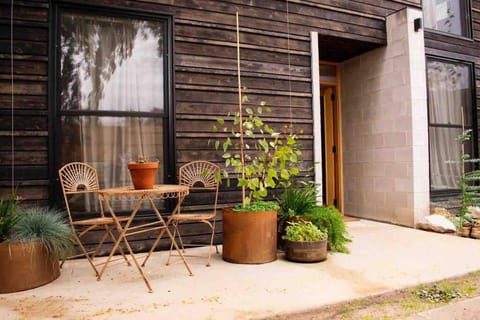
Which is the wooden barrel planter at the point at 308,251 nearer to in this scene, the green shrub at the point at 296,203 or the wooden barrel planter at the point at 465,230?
the green shrub at the point at 296,203

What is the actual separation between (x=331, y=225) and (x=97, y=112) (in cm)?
231

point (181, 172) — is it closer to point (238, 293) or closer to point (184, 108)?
point (184, 108)

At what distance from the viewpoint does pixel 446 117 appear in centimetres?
507

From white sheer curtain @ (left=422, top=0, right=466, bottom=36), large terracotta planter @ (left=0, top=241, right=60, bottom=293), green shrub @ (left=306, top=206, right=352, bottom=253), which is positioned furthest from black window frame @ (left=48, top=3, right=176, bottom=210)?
white sheer curtain @ (left=422, top=0, right=466, bottom=36)

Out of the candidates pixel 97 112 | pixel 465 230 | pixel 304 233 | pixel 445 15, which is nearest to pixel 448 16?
pixel 445 15

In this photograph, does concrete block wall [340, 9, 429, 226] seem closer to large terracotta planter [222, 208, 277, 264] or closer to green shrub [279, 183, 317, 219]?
green shrub [279, 183, 317, 219]

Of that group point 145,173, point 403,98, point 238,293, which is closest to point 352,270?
point 238,293

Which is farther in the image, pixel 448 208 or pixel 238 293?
pixel 448 208

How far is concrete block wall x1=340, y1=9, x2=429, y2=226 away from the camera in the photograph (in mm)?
4465

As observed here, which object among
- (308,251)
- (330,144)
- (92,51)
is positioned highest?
(92,51)

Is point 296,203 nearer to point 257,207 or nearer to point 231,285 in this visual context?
point 257,207

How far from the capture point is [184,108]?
3.54m

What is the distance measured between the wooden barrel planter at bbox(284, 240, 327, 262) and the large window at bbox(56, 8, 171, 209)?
1.38 meters

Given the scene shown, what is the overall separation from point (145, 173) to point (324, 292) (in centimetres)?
139
